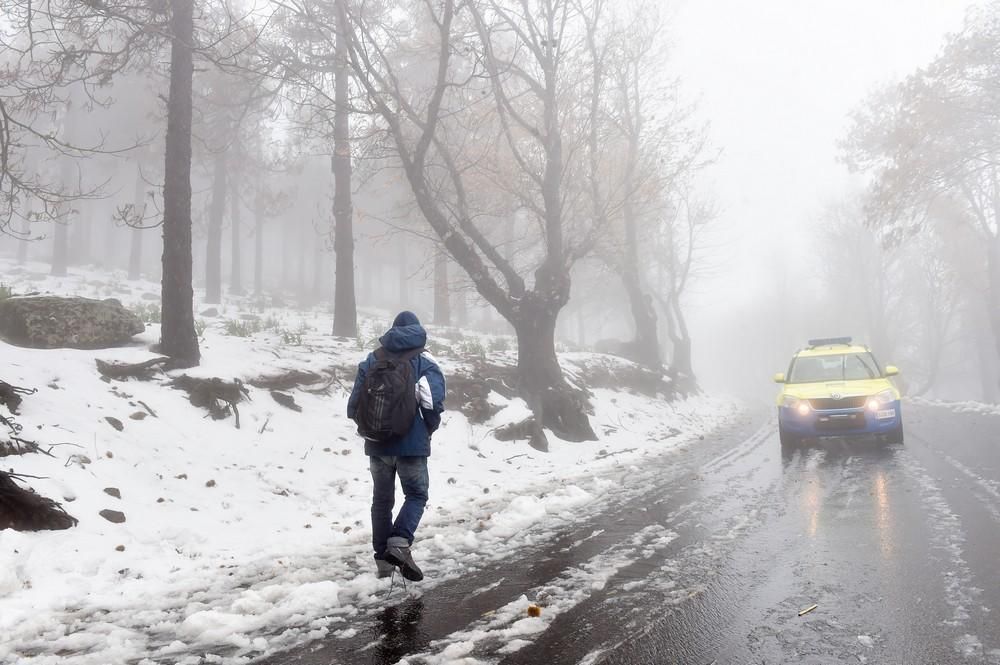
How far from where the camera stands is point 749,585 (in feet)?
13.9

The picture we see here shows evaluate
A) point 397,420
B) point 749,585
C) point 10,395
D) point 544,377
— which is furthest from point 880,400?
point 10,395

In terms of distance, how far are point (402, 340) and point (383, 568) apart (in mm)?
1745

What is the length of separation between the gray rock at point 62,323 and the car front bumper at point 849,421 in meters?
10.9

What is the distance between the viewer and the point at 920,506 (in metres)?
6.38

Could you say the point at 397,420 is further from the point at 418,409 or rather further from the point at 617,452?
the point at 617,452

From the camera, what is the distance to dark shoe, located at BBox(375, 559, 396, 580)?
186 inches

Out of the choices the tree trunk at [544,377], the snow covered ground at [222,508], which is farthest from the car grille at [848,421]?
the tree trunk at [544,377]

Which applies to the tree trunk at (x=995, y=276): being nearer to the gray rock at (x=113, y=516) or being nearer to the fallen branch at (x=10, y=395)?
the gray rock at (x=113, y=516)

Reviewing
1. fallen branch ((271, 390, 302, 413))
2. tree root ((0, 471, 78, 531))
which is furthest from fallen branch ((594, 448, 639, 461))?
tree root ((0, 471, 78, 531))

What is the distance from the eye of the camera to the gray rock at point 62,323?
846cm

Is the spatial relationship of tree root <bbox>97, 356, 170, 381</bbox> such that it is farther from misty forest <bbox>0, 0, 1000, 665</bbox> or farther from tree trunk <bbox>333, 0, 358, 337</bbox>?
tree trunk <bbox>333, 0, 358, 337</bbox>

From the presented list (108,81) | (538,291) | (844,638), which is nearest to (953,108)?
(538,291)

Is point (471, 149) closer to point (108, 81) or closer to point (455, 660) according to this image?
point (108, 81)

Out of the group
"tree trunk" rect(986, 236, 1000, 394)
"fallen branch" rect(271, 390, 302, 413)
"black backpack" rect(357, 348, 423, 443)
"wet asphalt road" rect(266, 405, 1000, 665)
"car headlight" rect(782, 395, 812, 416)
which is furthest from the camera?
"tree trunk" rect(986, 236, 1000, 394)
